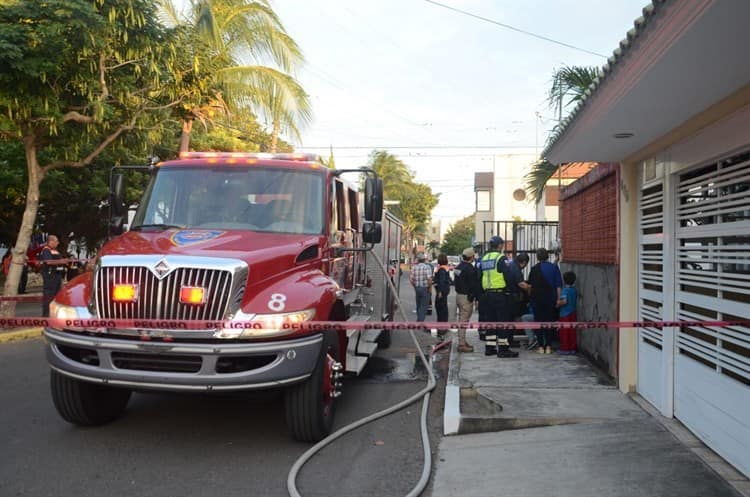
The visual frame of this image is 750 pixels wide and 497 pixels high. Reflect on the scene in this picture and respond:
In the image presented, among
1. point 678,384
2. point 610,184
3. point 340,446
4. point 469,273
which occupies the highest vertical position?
point 610,184

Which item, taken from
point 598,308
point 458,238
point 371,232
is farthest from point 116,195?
point 458,238

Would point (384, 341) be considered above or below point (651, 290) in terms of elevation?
below

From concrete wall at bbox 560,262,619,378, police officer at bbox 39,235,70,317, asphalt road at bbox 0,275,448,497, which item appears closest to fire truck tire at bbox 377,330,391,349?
concrete wall at bbox 560,262,619,378

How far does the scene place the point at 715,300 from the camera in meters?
4.75

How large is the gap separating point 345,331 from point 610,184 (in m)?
3.78

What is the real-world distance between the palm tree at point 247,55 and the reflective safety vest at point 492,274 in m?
7.95

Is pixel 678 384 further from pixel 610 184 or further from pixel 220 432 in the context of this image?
pixel 220 432

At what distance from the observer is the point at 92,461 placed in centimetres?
484

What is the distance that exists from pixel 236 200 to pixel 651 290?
4.23 m

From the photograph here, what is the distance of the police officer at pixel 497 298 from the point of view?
8.92m

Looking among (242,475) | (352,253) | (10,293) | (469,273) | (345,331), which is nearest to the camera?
(242,475)

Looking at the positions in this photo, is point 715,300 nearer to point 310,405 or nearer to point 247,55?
point 310,405

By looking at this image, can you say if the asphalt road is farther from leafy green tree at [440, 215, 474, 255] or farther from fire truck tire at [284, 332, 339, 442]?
leafy green tree at [440, 215, 474, 255]

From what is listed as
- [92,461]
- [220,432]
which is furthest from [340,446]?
[92,461]
